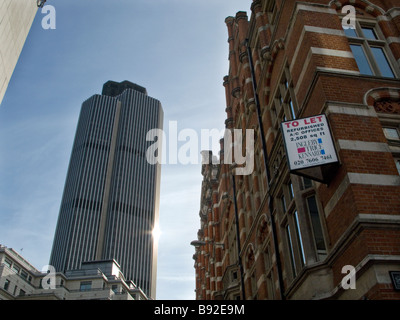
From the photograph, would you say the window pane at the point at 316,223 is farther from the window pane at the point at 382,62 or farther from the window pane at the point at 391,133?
the window pane at the point at 382,62

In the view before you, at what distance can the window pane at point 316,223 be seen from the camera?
492 inches

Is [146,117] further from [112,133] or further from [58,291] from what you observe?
[58,291]

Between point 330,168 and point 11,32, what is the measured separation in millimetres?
23556

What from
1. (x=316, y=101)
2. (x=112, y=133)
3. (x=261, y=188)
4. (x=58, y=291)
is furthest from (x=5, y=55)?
(x=112, y=133)

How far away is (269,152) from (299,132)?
6.34 metres

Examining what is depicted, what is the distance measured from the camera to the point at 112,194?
532 feet

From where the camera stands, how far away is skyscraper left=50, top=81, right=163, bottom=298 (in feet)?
488

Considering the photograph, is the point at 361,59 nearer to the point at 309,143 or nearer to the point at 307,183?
the point at 307,183

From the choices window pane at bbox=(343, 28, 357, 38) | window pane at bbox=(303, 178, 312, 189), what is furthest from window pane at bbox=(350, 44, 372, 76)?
window pane at bbox=(303, 178, 312, 189)

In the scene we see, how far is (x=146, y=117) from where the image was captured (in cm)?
19250

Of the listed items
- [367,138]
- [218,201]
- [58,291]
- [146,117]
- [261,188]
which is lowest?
[367,138]
